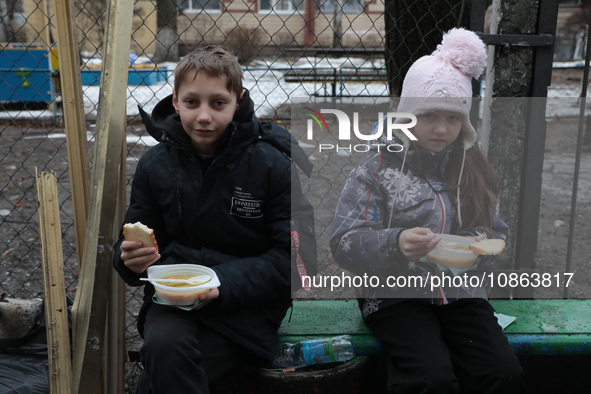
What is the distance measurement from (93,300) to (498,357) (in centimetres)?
141

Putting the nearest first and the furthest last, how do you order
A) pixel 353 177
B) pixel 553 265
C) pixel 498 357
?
pixel 498 357 < pixel 353 177 < pixel 553 265

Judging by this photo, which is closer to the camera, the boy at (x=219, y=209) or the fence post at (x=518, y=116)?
the boy at (x=219, y=209)

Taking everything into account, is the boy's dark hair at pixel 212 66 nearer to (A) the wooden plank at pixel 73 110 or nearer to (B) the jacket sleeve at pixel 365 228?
(A) the wooden plank at pixel 73 110

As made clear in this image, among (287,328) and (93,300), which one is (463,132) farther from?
(93,300)

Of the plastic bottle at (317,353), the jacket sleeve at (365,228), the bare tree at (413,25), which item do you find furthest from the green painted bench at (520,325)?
the bare tree at (413,25)

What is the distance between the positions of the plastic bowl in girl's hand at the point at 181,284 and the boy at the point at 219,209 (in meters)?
0.05

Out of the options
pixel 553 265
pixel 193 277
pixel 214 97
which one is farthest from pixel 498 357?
pixel 553 265

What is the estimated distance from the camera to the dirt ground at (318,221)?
3.66 m

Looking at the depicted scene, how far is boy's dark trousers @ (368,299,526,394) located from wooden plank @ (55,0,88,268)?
3.97 ft

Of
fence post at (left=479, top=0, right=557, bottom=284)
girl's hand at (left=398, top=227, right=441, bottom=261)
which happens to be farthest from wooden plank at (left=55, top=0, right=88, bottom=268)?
fence post at (left=479, top=0, right=557, bottom=284)

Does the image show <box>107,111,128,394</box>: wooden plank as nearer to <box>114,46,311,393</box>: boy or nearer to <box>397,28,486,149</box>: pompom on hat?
<box>114,46,311,393</box>: boy

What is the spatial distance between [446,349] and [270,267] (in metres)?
0.71

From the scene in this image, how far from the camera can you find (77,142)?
2193 mm

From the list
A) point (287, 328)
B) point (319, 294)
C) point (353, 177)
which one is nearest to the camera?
point (353, 177)
